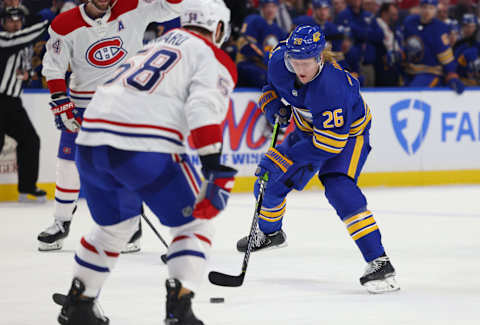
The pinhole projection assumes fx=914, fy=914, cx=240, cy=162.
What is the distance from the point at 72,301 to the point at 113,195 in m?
0.39

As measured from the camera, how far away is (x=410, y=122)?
8477 millimetres

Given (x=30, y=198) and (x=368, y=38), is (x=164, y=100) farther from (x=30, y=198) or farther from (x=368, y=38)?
(x=368, y=38)

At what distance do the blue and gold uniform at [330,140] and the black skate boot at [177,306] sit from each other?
1.32 meters

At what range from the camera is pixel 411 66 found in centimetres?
912

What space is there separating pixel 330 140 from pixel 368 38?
17.1ft

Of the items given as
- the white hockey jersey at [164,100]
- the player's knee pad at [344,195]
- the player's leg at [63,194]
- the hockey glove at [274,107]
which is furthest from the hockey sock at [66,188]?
the white hockey jersey at [164,100]

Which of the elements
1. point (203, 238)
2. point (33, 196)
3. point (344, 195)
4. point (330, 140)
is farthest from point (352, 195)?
point (33, 196)

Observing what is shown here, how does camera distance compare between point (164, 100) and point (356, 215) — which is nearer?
point (164, 100)

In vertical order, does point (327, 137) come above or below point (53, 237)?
above

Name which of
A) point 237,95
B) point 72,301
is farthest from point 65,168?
point 237,95

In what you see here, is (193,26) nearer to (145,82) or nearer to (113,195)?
(145,82)

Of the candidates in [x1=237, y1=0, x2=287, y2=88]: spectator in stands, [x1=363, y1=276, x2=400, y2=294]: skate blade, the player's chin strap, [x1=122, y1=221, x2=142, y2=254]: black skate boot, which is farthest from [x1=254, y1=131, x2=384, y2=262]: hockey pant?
[x1=237, y1=0, x2=287, y2=88]: spectator in stands

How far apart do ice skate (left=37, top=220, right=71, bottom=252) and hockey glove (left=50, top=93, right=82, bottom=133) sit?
1.91 feet

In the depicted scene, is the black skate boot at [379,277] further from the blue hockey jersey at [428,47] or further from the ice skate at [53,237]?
the blue hockey jersey at [428,47]
